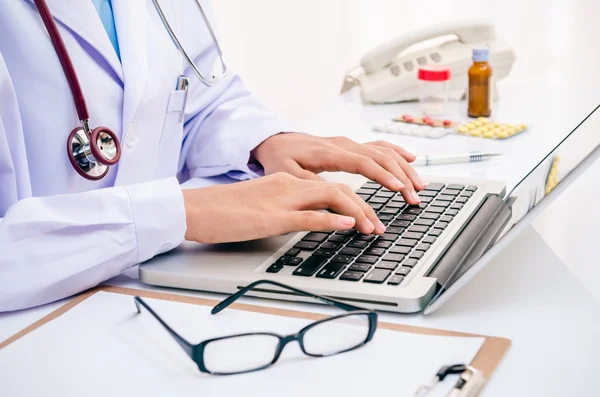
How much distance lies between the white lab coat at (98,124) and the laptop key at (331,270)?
0.18 meters

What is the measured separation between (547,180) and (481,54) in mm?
869

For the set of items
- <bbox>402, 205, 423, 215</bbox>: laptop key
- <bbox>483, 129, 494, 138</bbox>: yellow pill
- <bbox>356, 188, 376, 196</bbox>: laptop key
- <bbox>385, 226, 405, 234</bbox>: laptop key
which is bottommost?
<bbox>483, 129, 494, 138</bbox>: yellow pill

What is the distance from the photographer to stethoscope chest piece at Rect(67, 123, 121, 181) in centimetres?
94

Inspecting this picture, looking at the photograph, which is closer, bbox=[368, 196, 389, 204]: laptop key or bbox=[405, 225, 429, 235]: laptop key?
bbox=[405, 225, 429, 235]: laptop key

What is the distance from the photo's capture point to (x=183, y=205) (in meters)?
0.87

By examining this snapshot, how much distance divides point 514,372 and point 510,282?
0.20 meters

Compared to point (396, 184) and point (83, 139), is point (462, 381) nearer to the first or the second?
point (396, 184)

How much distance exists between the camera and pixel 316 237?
0.89 m

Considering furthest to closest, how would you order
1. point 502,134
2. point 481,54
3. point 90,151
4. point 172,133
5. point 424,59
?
point 424,59 → point 481,54 → point 502,134 → point 172,133 → point 90,151

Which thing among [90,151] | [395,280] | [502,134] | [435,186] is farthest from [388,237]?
[502,134]

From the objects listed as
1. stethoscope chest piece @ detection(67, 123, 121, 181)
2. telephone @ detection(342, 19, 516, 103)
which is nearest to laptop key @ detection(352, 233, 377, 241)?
stethoscope chest piece @ detection(67, 123, 121, 181)

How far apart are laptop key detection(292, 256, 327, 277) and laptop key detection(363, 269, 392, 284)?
60mm

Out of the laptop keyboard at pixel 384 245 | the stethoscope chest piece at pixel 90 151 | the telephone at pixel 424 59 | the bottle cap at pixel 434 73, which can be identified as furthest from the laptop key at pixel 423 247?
the telephone at pixel 424 59

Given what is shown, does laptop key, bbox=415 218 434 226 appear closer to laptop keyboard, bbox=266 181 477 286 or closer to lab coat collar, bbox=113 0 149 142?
laptop keyboard, bbox=266 181 477 286
